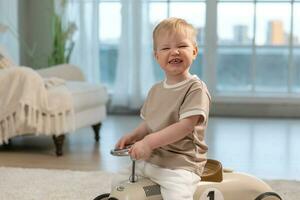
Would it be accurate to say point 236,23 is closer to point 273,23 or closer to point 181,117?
point 273,23

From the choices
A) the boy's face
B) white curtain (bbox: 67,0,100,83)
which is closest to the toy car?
the boy's face

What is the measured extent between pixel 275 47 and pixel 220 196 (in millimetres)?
3948

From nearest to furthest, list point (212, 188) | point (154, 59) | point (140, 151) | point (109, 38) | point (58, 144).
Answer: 1. point (140, 151)
2. point (212, 188)
3. point (58, 144)
4. point (154, 59)
5. point (109, 38)

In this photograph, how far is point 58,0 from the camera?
549 cm

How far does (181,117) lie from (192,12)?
13.1ft

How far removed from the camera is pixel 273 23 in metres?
5.58

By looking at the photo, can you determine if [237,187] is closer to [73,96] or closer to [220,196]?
[220,196]

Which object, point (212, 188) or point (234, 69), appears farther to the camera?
point (234, 69)

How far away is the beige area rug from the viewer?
2607 millimetres

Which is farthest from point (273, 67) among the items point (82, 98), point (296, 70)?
point (82, 98)

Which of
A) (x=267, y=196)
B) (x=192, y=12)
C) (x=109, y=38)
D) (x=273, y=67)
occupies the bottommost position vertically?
(x=267, y=196)

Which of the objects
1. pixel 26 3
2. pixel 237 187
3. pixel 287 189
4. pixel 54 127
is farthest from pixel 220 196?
pixel 26 3

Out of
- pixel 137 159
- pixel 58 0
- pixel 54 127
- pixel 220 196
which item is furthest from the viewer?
pixel 58 0

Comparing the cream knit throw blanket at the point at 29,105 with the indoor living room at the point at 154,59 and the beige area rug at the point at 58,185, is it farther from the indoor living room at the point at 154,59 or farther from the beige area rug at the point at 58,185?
the indoor living room at the point at 154,59
